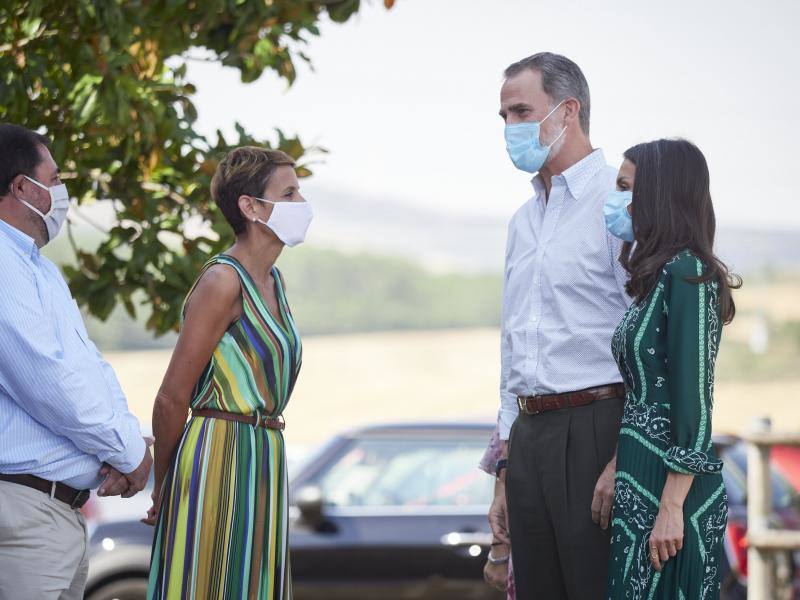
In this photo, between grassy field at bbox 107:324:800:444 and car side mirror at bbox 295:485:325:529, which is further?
grassy field at bbox 107:324:800:444

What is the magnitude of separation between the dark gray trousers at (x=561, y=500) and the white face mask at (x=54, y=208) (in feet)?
5.12

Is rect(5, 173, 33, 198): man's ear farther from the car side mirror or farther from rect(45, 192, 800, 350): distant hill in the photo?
rect(45, 192, 800, 350): distant hill

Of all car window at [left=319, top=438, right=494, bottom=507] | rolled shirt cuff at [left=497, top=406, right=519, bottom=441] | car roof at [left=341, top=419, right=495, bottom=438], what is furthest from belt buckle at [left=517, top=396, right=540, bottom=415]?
car roof at [left=341, top=419, right=495, bottom=438]

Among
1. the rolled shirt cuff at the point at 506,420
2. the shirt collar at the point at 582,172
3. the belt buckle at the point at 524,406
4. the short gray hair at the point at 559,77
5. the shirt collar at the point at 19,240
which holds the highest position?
the short gray hair at the point at 559,77

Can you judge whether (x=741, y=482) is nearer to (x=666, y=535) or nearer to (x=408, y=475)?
(x=408, y=475)

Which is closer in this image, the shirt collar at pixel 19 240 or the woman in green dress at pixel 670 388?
the woman in green dress at pixel 670 388

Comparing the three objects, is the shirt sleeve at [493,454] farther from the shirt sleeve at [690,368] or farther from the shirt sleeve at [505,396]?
the shirt sleeve at [690,368]

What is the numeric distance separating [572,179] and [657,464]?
A: 1.01 metres

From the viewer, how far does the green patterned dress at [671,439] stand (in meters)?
3.55

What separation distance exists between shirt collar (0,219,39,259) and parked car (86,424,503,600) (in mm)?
3929

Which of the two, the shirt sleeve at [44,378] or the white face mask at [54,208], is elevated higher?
the white face mask at [54,208]

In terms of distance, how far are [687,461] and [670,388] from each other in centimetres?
21

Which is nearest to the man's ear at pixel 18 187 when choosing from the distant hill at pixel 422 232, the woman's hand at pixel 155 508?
the woman's hand at pixel 155 508

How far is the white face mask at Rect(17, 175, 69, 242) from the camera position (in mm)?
3926
